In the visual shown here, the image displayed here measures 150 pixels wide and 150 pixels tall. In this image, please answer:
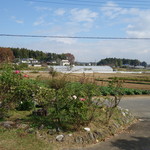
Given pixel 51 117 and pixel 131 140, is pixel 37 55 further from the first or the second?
pixel 131 140

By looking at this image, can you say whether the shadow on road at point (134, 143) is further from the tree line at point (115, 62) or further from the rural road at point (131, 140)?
the tree line at point (115, 62)

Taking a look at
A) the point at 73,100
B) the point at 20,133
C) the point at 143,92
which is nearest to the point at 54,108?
the point at 73,100

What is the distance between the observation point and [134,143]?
15.9 feet

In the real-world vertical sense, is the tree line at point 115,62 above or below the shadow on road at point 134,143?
above

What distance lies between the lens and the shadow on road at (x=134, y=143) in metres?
4.57

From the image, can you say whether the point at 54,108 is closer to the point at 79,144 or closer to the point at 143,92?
the point at 79,144

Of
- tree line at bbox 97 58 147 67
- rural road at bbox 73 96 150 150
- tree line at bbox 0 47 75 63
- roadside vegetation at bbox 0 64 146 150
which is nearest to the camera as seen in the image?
rural road at bbox 73 96 150 150

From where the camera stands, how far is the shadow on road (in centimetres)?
457

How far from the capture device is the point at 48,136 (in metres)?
4.70

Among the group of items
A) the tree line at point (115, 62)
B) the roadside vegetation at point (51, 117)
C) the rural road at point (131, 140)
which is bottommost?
the rural road at point (131, 140)

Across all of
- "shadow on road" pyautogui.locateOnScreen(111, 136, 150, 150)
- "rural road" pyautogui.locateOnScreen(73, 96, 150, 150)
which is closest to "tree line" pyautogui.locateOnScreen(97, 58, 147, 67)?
"rural road" pyautogui.locateOnScreen(73, 96, 150, 150)

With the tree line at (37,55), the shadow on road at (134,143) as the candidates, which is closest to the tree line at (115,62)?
the tree line at (37,55)

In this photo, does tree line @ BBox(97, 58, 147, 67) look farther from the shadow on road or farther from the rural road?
the shadow on road

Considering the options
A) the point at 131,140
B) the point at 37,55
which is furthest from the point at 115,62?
the point at 131,140
